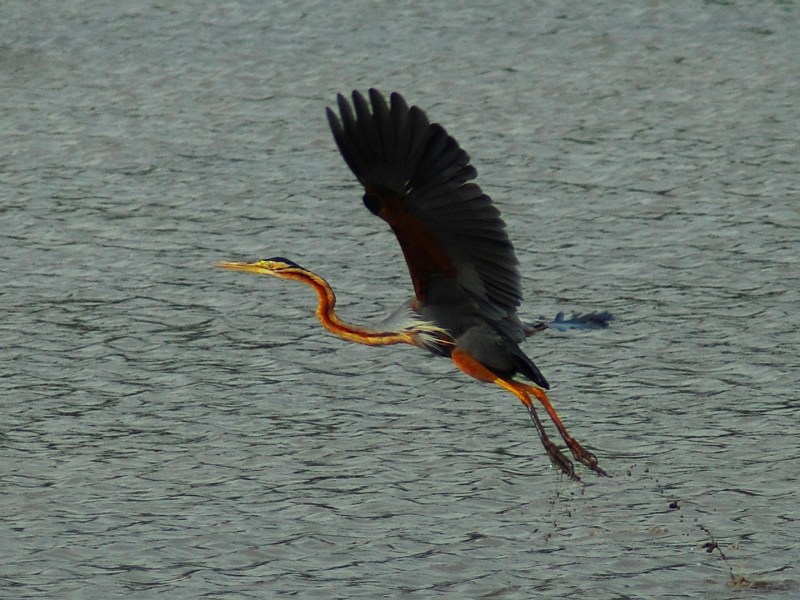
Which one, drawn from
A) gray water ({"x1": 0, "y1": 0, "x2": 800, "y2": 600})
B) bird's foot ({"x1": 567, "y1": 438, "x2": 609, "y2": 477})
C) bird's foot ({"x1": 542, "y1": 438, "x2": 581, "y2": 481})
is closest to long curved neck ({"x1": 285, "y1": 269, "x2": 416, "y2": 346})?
bird's foot ({"x1": 542, "y1": 438, "x2": 581, "y2": 481})

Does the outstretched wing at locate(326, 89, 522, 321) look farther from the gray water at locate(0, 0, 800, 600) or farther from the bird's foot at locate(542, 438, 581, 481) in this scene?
the gray water at locate(0, 0, 800, 600)

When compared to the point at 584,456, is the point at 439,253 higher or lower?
higher

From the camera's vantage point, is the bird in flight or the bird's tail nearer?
the bird in flight

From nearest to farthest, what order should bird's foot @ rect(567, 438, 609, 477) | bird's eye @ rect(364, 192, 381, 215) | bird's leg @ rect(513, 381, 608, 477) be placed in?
bird's eye @ rect(364, 192, 381, 215)
bird's leg @ rect(513, 381, 608, 477)
bird's foot @ rect(567, 438, 609, 477)

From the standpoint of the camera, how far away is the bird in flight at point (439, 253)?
27.8 ft

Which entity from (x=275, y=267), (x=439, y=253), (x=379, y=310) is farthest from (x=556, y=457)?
(x=379, y=310)

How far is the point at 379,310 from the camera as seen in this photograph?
540 inches

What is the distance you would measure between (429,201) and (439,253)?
0.45m

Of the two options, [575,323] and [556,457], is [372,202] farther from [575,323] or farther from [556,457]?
[556,457]

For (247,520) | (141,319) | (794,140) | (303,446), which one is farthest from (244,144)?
(247,520)

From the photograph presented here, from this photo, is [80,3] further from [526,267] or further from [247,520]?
[247,520]

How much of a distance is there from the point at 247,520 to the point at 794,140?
30.7ft

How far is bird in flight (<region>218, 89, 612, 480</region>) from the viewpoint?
27.8 feet

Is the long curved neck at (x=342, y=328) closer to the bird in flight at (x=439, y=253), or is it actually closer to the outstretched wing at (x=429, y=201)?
the bird in flight at (x=439, y=253)
